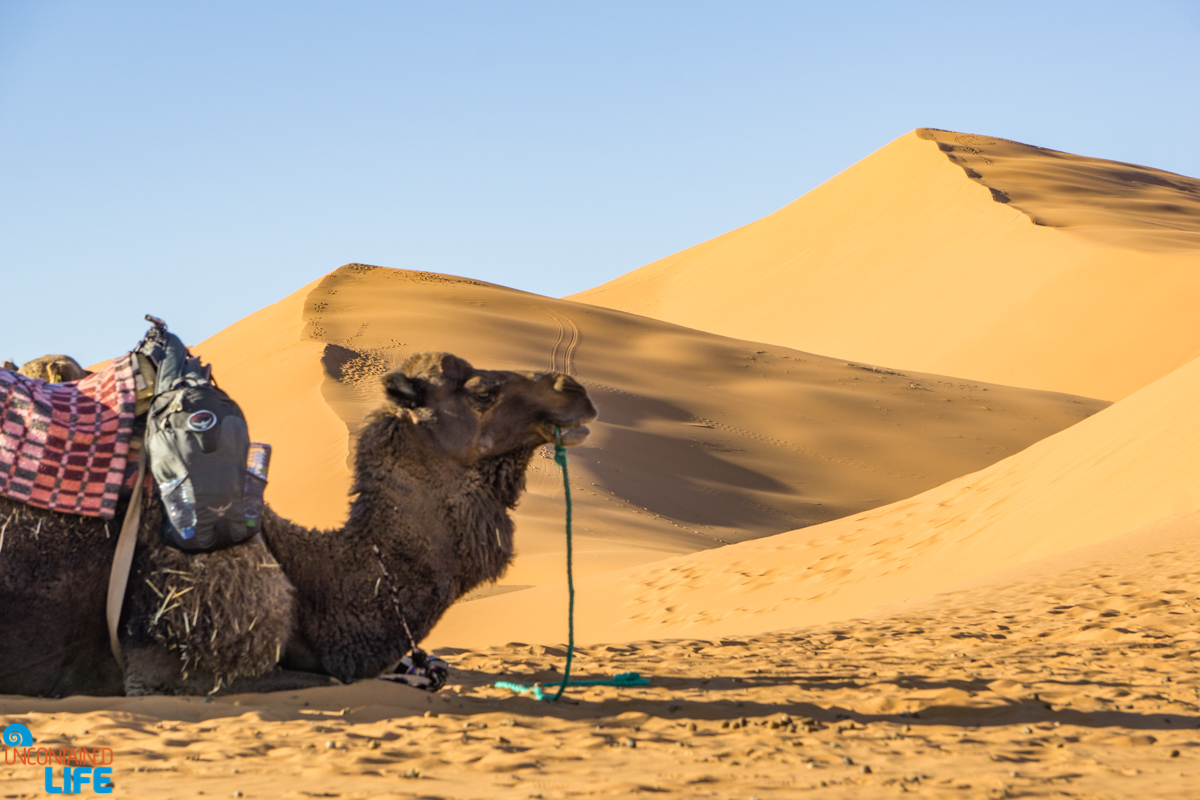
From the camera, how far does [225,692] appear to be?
16.1ft

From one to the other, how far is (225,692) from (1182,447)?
31.0 ft

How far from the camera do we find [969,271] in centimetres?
5319

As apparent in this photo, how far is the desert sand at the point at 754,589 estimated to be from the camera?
404 cm

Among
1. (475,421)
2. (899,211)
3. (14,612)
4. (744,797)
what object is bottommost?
(744,797)

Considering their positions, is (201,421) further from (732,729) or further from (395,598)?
(732,729)

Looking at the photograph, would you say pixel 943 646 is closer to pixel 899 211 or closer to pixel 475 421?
pixel 475 421

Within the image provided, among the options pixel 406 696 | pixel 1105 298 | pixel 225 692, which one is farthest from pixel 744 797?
pixel 1105 298

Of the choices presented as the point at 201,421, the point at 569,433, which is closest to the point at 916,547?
the point at 569,433

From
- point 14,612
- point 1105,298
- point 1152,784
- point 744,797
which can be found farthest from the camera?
point 1105,298

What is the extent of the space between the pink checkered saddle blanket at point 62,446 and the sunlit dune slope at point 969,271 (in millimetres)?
39106

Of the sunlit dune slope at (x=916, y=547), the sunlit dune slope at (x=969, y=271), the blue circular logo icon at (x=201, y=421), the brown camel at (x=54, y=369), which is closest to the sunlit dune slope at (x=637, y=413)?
the sunlit dune slope at (x=916, y=547)

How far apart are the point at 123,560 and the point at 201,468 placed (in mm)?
549

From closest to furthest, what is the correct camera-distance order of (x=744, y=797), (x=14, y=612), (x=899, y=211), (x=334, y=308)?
(x=744, y=797), (x=14, y=612), (x=334, y=308), (x=899, y=211)
